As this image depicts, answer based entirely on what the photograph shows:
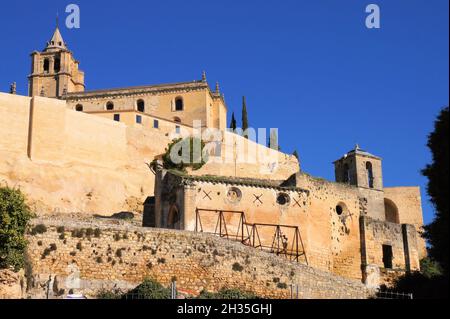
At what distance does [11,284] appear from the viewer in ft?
93.8

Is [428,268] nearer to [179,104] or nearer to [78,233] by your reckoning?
[78,233]

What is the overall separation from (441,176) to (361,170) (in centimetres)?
3239

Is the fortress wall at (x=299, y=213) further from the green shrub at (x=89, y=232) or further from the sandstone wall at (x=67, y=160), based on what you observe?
the sandstone wall at (x=67, y=160)

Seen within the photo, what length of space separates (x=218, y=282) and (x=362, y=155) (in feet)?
75.9

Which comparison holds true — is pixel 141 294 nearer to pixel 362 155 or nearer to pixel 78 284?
pixel 78 284

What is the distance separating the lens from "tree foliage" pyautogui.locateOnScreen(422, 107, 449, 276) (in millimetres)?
18906

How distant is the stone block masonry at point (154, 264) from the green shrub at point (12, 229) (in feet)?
2.03

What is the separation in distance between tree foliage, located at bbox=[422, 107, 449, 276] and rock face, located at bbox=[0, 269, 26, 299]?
50.7 ft

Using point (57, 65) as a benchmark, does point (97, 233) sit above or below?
below

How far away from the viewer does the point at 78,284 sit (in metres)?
30.0

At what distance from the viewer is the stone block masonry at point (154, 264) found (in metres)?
30.4

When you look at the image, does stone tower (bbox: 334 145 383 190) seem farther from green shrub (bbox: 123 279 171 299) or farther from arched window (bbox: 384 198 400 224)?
green shrub (bbox: 123 279 171 299)

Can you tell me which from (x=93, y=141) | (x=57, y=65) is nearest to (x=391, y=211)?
(x=93, y=141)
